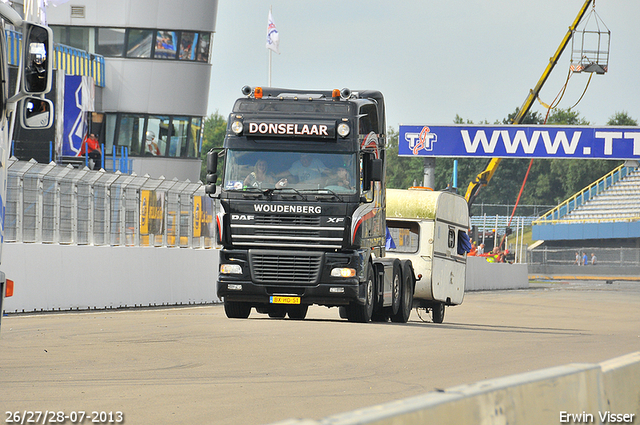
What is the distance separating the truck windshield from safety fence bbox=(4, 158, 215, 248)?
431 centimetres

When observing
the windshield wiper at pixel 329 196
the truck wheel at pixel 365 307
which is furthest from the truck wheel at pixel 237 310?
the windshield wiper at pixel 329 196

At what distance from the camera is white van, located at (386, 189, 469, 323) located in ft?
74.2

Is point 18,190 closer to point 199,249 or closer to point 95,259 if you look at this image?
point 95,259

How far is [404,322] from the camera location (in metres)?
20.5

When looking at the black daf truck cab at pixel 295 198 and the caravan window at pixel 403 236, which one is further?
the caravan window at pixel 403 236

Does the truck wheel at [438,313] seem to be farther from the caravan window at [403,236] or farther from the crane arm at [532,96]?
the crane arm at [532,96]

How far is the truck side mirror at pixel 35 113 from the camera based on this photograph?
845 cm

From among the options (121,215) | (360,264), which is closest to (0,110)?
(360,264)

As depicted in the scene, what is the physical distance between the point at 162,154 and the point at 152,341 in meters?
32.4

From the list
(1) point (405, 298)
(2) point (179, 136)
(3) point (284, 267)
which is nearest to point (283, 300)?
(3) point (284, 267)


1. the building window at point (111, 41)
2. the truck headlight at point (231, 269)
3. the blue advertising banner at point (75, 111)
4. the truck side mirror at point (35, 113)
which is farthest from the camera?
the building window at point (111, 41)

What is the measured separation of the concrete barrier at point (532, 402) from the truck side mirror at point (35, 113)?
4.85 m

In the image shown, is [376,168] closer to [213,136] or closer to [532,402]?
[532,402]

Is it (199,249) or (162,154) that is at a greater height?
(162,154)
